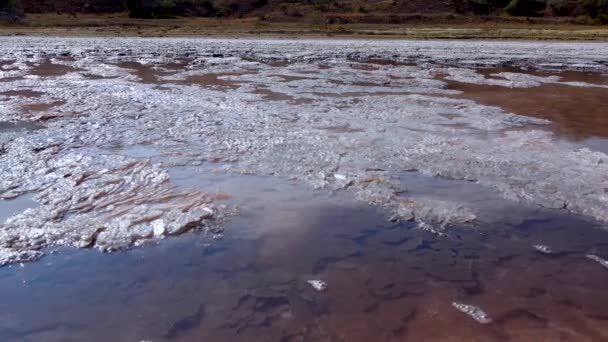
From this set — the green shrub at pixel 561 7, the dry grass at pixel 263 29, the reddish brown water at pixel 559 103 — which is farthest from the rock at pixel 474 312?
the green shrub at pixel 561 7

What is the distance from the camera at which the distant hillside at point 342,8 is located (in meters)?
61.9

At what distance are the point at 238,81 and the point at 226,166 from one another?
9197mm

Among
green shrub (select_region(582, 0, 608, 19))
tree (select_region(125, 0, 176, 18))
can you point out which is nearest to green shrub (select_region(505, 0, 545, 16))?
green shrub (select_region(582, 0, 608, 19))

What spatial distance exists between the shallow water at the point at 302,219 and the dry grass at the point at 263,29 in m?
34.5

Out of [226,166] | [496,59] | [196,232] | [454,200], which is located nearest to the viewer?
[196,232]

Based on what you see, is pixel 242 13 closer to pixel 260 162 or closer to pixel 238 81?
pixel 238 81

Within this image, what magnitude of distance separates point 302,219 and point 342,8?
6573 centimetres

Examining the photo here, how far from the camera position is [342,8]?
68.7 meters

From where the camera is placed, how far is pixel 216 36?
44188 mm

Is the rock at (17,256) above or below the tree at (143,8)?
below

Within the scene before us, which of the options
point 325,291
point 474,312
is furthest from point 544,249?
point 325,291

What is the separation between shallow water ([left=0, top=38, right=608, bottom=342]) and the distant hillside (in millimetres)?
52362

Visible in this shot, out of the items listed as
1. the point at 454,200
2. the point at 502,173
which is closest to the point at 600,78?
the point at 502,173

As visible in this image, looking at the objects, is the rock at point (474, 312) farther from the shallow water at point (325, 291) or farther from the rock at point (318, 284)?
the rock at point (318, 284)
